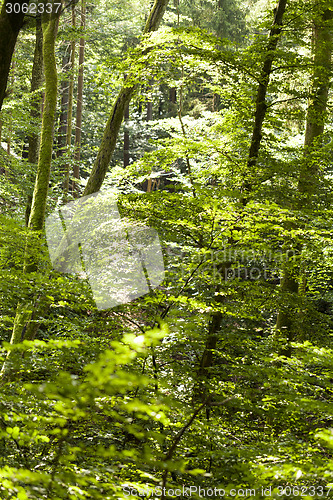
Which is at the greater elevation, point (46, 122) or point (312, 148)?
point (46, 122)

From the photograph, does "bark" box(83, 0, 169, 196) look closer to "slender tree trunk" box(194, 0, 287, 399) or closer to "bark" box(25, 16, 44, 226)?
"slender tree trunk" box(194, 0, 287, 399)

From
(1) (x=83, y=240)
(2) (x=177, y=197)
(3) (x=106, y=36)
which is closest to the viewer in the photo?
(2) (x=177, y=197)

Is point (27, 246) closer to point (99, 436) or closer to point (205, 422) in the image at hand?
point (99, 436)

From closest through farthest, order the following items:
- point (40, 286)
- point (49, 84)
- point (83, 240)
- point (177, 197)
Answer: point (40, 286) < point (177, 197) < point (49, 84) < point (83, 240)

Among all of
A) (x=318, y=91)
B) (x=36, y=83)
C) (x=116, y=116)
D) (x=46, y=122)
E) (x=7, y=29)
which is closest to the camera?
(x=7, y=29)

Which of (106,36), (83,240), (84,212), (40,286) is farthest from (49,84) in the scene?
(106,36)

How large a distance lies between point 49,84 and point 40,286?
12.3ft

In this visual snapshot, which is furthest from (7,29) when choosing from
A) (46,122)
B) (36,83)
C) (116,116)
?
(36,83)

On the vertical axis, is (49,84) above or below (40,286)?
above

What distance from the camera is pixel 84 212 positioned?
639 cm

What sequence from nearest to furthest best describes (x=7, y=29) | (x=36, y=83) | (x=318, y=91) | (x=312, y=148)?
Answer: (x=7, y=29)
(x=312, y=148)
(x=318, y=91)
(x=36, y=83)

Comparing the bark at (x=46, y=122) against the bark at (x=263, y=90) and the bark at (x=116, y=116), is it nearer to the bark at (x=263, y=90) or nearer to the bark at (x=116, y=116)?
the bark at (x=116, y=116)

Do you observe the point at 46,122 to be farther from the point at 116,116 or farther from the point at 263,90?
the point at 263,90

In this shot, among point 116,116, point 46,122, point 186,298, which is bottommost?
point 186,298
